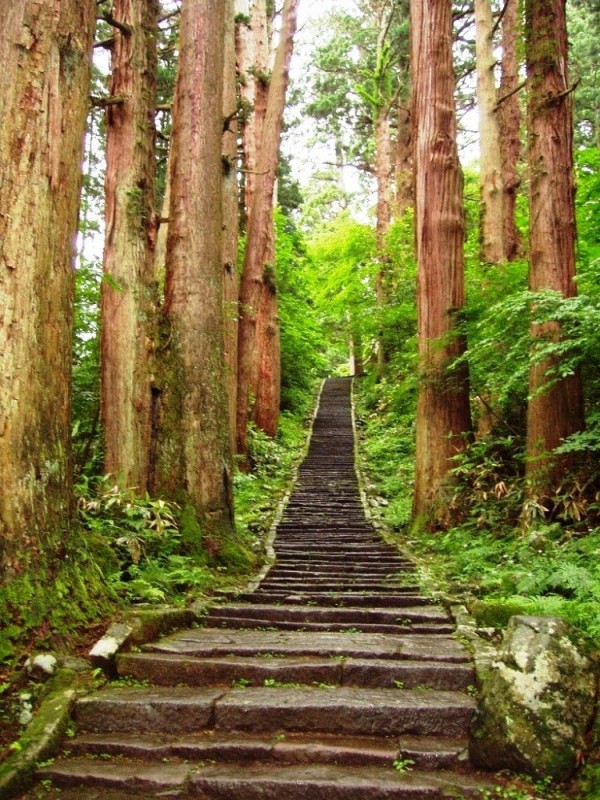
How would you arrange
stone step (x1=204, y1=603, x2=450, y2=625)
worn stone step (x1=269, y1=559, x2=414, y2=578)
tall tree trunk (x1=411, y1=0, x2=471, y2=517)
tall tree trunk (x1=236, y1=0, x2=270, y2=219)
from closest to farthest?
1. stone step (x1=204, y1=603, x2=450, y2=625)
2. worn stone step (x1=269, y1=559, x2=414, y2=578)
3. tall tree trunk (x1=411, y1=0, x2=471, y2=517)
4. tall tree trunk (x1=236, y1=0, x2=270, y2=219)

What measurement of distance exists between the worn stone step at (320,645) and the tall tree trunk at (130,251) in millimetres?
2672

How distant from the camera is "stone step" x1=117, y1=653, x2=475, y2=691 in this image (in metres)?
4.27

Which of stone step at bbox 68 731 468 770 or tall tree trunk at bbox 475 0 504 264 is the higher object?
tall tree trunk at bbox 475 0 504 264

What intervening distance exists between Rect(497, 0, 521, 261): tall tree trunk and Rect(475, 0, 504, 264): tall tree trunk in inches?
19.4

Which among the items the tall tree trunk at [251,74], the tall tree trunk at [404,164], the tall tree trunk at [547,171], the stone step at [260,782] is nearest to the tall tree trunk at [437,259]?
the tall tree trunk at [547,171]

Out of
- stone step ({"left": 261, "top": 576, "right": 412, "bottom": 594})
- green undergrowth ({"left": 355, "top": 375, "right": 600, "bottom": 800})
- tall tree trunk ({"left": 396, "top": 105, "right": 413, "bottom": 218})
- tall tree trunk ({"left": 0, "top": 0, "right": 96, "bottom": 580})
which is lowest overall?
stone step ({"left": 261, "top": 576, "right": 412, "bottom": 594})

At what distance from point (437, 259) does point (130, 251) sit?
15.8 ft

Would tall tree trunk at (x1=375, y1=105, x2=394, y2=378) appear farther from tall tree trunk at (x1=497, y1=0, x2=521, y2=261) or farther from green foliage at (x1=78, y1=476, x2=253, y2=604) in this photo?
green foliage at (x1=78, y1=476, x2=253, y2=604)

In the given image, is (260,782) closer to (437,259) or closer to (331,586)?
(331,586)

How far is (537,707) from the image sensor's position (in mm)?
3387

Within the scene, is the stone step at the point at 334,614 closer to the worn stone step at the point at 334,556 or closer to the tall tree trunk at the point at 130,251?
the tall tree trunk at the point at 130,251

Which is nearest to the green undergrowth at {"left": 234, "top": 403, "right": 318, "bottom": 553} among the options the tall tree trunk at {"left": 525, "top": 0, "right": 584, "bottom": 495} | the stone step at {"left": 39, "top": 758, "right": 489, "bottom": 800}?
the tall tree trunk at {"left": 525, "top": 0, "right": 584, "bottom": 495}

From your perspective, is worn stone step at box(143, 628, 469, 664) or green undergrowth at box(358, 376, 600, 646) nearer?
worn stone step at box(143, 628, 469, 664)

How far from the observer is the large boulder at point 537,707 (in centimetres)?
330
